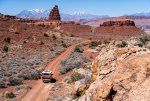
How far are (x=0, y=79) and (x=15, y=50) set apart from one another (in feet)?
72.8

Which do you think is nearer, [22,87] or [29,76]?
[22,87]

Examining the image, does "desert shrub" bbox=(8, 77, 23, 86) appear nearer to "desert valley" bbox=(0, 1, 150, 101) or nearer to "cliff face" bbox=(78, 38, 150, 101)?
"desert valley" bbox=(0, 1, 150, 101)

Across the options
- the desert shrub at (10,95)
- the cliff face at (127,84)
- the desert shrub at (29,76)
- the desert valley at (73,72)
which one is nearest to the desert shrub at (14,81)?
the desert valley at (73,72)

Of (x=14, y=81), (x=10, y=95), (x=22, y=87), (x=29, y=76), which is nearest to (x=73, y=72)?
(x=29, y=76)

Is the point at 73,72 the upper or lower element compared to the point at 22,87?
lower

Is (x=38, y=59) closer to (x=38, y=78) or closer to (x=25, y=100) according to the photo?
(x=38, y=78)

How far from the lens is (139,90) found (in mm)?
9625

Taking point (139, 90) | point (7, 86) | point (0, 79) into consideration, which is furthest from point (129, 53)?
point (0, 79)

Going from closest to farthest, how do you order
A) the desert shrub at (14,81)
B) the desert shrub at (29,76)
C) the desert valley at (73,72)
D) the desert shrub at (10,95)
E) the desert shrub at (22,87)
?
the desert valley at (73,72), the desert shrub at (10,95), the desert shrub at (22,87), the desert shrub at (14,81), the desert shrub at (29,76)

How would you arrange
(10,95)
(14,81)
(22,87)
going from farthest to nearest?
1. (14,81)
2. (22,87)
3. (10,95)

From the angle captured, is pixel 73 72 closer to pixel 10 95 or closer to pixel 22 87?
pixel 22 87

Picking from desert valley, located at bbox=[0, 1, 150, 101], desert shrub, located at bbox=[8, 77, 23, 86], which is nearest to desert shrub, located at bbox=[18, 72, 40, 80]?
desert valley, located at bbox=[0, 1, 150, 101]

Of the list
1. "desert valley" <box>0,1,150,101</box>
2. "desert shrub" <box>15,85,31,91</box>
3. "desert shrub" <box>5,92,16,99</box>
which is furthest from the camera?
"desert shrub" <box>15,85,31,91</box>

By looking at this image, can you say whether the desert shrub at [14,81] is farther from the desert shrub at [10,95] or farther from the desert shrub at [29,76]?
the desert shrub at [10,95]
